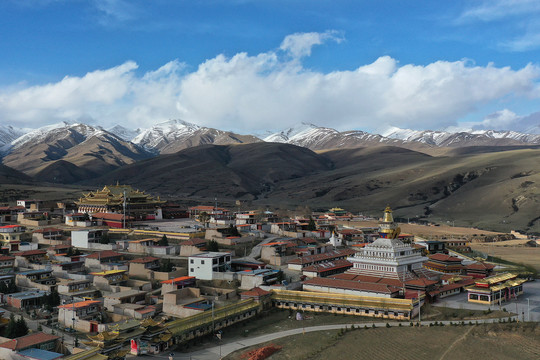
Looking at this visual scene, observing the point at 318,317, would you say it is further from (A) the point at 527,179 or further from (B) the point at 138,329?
(A) the point at 527,179

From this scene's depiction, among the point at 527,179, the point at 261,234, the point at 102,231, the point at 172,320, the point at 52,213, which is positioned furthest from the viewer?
the point at 527,179

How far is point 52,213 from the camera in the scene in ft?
281

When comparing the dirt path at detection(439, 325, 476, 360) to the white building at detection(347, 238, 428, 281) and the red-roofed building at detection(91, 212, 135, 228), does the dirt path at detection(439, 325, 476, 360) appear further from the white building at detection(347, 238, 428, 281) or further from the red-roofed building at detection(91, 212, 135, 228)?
the red-roofed building at detection(91, 212, 135, 228)

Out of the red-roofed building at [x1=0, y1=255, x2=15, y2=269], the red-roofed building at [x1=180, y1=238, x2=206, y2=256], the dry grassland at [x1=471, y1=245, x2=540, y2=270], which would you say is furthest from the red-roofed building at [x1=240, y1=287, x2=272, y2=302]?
the dry grassland at [x1=471, y1=245, x2=540, y2=270]

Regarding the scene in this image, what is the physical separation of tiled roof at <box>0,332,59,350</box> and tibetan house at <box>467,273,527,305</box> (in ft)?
110

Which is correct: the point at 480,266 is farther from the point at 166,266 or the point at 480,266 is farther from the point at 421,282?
the point at 166,266

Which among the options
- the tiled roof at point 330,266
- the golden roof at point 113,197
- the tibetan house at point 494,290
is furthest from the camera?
the golden roof at point 113,197

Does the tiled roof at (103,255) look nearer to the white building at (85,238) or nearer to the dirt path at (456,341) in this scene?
the white building at (85,238)

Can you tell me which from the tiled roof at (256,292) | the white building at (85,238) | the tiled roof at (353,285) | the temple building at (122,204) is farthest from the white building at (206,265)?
the temple building at (122,204)

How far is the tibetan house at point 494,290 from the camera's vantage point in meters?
44.5

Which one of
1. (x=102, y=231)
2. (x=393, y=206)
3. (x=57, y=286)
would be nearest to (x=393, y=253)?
(x=57, y=286)

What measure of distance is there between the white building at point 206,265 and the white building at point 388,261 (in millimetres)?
13205

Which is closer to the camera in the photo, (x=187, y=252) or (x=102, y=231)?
(x=187, y=252)

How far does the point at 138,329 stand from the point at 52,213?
56.8m
